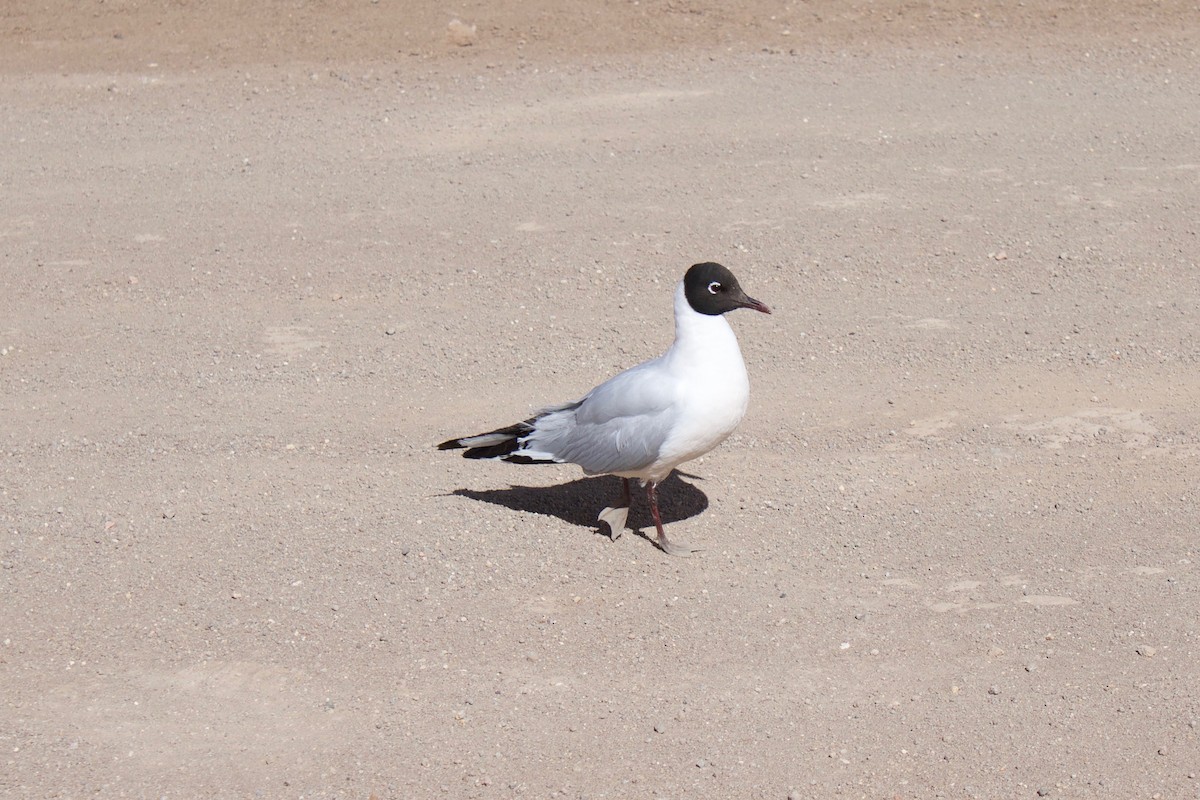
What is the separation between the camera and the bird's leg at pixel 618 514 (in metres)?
7.03

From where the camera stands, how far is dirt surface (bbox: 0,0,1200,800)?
18.9 ft

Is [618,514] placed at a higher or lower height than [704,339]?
lower

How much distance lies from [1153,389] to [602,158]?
16.5ft

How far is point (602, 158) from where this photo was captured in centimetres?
1172

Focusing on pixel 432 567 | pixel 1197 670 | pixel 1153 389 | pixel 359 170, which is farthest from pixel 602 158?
pixel 1197 670

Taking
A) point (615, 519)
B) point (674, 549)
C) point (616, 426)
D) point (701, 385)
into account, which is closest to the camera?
point (701, 385)

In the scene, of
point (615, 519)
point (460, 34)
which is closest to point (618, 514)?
point (615, 519)

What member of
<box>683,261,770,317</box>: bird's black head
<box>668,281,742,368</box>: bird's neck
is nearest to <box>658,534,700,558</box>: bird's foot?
<box>668,281,742,368</box>: bird's neck

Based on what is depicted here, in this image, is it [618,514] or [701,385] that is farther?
[618,514]

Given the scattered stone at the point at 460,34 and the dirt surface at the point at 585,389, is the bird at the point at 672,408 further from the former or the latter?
the scattered stone at the point at 460,34

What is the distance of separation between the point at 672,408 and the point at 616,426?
13.1 inches

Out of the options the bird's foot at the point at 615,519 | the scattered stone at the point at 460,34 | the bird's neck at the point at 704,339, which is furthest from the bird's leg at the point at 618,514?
the scattered stone at the point at 460,34

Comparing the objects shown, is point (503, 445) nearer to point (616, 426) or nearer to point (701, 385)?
point (616, 426)

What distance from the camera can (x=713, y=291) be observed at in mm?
6680
